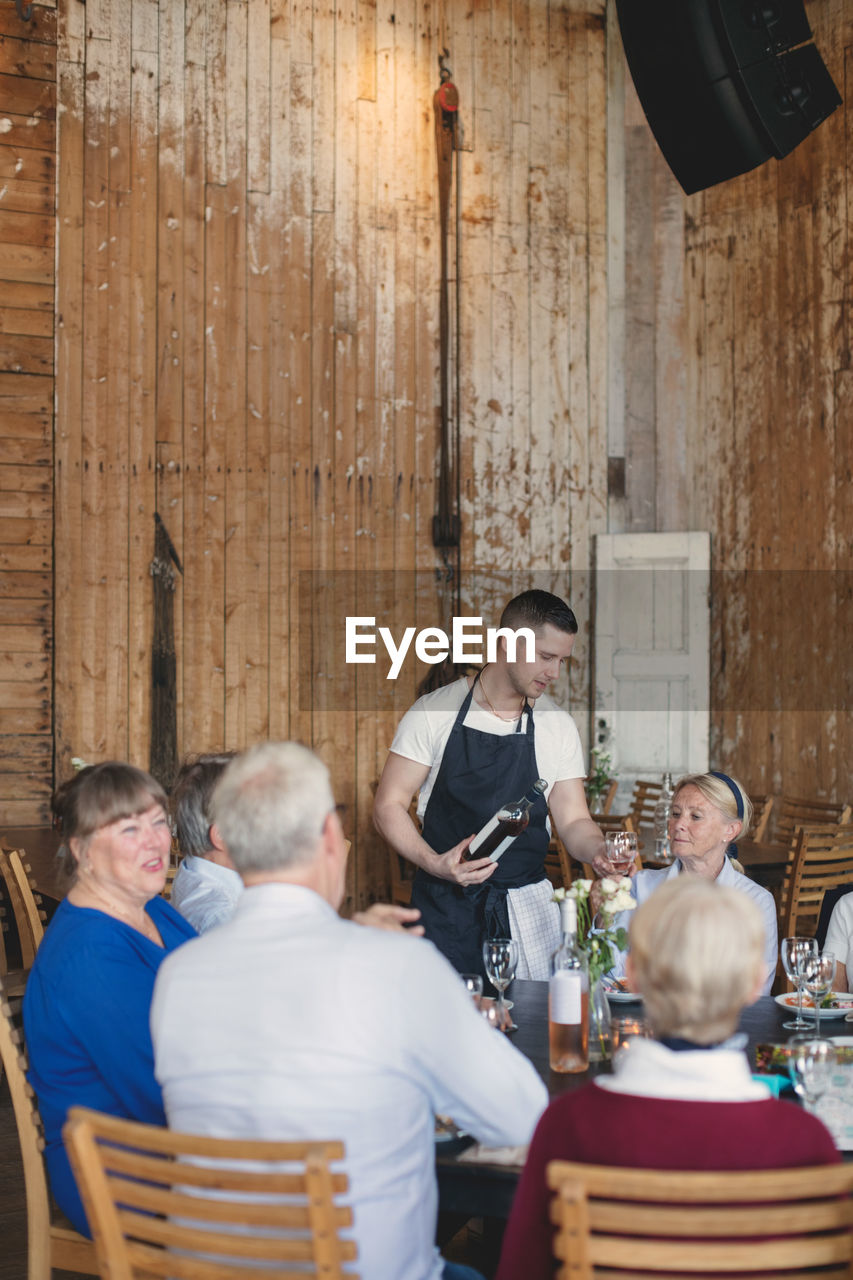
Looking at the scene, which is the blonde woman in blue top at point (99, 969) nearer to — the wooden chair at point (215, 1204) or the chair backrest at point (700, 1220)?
the wooden chair at point (215, 1204)

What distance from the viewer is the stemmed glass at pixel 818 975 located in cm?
261

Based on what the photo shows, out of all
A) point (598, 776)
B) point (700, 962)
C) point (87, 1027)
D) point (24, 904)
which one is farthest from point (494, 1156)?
point (598, 776)

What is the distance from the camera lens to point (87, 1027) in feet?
7.46

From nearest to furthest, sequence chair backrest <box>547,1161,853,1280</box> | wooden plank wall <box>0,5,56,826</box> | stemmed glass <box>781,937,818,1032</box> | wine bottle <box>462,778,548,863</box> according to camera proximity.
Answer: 1. chair backrest <box>547,1161,853,1280</box>
2. stemmed glass <box>781,937,818,1032</box>
3. wine bottle <box>462,778,548,863</box>
4. wooden plank wall <box>0,5,56,826</box>

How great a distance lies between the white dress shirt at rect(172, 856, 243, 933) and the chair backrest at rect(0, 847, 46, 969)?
1294mm

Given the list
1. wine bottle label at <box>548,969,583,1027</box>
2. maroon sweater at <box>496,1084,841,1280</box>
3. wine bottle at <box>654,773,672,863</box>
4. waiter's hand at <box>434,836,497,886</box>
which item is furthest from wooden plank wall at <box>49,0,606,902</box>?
maroon sweater at <box>496,1084,841,1280</box>

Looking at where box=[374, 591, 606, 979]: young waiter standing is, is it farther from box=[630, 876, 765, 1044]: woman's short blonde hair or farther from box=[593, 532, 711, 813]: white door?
box=[593, 532, 711, 813]: white door

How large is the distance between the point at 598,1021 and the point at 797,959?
1.52ft

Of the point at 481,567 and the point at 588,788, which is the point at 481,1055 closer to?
the point at 588,788

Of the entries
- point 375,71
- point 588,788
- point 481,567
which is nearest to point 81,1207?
point 588,788

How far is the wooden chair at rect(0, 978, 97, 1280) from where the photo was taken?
7.89ft

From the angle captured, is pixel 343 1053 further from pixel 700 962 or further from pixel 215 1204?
pixel 700 962

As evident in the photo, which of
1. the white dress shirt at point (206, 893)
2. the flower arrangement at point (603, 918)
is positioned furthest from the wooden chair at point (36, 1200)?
the flower arrangement at point (603, 918)
